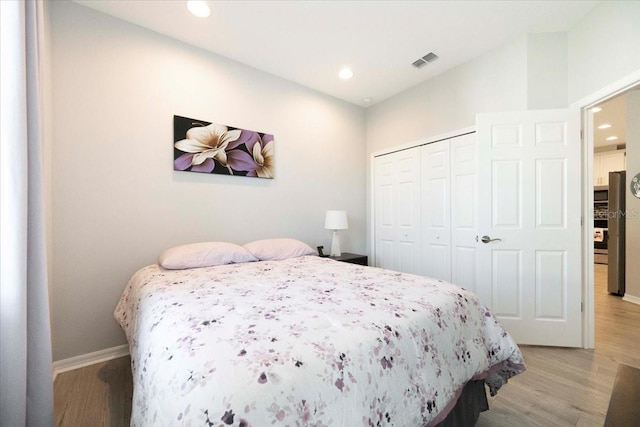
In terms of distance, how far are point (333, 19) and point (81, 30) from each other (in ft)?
6.44

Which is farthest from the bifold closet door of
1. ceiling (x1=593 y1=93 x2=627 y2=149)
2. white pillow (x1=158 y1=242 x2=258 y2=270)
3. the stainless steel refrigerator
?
the stainless steel refrigerator

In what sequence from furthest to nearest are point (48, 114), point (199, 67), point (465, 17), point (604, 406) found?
point (199, 67)
point (465, 17)
point (48, 114)
point (604, 406)

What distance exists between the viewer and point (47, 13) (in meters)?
1.92

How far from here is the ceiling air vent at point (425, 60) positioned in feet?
9.23

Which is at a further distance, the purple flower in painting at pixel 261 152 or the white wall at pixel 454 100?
the purple flower in painting at pixel 261 152

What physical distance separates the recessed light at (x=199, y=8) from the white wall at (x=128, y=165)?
47 centimetres

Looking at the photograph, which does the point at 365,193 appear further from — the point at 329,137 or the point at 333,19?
the point at 333,19

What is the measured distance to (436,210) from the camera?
3.13 m

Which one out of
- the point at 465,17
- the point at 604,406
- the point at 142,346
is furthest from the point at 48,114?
the point at 604,406

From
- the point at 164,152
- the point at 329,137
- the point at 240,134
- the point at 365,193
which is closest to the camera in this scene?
the point at 164,152

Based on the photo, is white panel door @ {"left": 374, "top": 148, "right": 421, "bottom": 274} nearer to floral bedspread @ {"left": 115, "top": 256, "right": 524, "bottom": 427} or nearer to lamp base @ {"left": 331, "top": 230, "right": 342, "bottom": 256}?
lamp base @ {"left": 331, "top": 230, "right": 342, "bottom": 256}

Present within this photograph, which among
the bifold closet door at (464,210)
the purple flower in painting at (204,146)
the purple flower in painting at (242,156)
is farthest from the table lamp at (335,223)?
the purple flower in painting at (204,146)

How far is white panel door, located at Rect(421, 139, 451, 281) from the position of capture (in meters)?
3.04

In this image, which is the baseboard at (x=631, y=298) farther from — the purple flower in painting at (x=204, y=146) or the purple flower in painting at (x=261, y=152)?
the purple flower in painting at (x=204, y=146)
